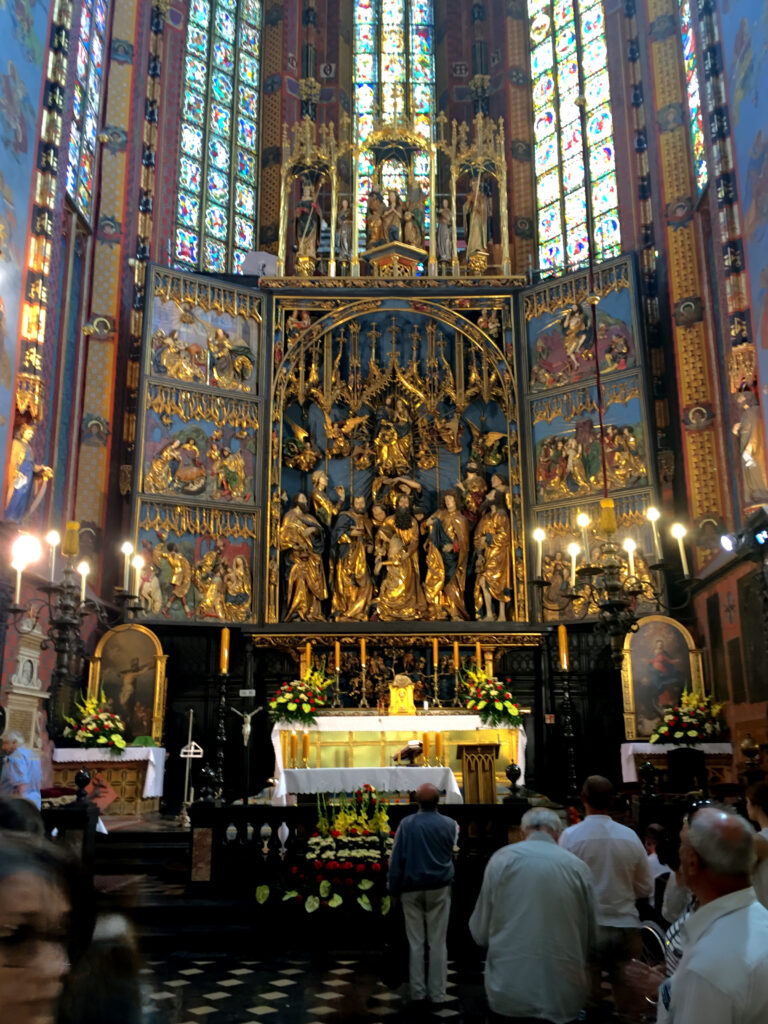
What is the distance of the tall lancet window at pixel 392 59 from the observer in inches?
983

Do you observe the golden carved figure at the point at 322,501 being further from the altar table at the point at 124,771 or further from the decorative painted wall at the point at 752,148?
the decorative painted wall at the point at 752,148

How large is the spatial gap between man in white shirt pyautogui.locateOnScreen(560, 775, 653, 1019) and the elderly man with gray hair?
3.18ft

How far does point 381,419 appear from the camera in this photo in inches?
752

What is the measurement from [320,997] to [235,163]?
829 inches

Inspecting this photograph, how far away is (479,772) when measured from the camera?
11.0 m

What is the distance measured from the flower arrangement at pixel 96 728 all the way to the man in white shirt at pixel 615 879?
10.8 meters

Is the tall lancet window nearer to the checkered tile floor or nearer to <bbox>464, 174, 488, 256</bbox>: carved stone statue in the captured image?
<bbox>464, 174, 488, 256</bbox>: carved stone statue

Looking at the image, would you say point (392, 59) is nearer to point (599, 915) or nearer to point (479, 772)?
point (479, 772)

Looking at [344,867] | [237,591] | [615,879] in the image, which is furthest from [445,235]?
[615,879]

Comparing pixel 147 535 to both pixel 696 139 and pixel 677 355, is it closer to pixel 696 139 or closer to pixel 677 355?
pixel 677 355

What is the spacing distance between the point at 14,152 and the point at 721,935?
14409 millimetres

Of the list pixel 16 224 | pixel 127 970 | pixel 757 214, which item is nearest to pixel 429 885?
pixel 127 970

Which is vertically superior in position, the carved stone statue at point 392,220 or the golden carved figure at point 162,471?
the carved stone statue at point 392,220

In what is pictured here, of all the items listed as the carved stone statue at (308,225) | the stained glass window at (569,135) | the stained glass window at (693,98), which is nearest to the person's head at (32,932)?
the stained glass window at (693,98)
